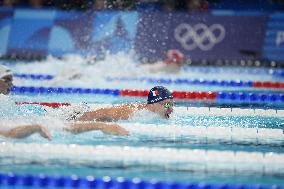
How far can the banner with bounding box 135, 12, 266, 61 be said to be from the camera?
35.3ft

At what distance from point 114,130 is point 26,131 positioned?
0.74 m

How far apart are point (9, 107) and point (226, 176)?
258cm

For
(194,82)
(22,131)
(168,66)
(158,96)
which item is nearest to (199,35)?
(168,66)

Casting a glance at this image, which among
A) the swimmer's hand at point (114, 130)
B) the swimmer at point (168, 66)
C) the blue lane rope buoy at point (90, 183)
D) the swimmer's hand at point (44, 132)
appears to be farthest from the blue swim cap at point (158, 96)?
the swimmer at point (168, 66)

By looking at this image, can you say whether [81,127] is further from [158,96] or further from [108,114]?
[158,96]

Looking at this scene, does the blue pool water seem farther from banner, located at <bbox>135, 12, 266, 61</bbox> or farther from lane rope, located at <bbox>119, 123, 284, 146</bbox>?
banner, located at <bbox>135, 12, 266, 61</bbox>

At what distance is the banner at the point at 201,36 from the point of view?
10758mm

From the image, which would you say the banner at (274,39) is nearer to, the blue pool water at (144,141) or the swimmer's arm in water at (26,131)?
the blue pool water at (144,141)

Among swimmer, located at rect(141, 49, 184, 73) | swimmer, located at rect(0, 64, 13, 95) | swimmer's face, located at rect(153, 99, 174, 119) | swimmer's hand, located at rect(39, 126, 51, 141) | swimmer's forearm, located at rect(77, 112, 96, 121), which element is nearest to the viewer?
swimmer's hand, located at rect(39, 126, 51, 141)

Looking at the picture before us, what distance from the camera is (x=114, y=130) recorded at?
491 centimetres

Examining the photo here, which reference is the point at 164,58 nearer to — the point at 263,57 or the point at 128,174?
the point at 263,57

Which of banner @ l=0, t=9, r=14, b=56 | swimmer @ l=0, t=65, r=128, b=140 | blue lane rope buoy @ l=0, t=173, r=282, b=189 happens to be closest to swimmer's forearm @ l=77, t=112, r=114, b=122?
swimmer @ l=0, t=65, r=128, b=140

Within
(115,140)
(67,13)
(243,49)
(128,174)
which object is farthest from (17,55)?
(128,174)

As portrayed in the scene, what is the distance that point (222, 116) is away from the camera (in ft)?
20.9
